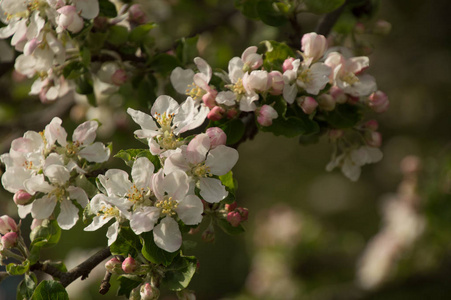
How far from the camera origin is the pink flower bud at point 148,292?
1.25 metres

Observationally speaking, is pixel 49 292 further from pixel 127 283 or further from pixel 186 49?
pixel 186 49

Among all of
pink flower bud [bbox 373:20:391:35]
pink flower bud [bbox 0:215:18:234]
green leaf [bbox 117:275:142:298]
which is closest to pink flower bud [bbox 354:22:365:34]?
pink flower bud [bbox 373:20:391:35]

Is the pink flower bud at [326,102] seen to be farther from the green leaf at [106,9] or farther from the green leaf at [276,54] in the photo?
the green leaf at [106,9]

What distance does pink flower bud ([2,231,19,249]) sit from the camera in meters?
1.36

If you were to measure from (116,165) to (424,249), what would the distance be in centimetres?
177

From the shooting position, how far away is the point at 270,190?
19.8 feet

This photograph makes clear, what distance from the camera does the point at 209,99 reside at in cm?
141

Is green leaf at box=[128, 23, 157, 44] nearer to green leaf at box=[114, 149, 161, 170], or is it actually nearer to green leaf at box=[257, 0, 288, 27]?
green leaf at box=[257, 0, 288, 27]

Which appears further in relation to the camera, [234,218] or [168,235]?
[234,218]

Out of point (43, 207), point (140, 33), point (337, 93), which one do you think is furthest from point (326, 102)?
point (43, 207)

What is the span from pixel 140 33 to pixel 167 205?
73 centimetres

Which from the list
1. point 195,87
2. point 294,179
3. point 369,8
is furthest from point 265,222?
point 294,179

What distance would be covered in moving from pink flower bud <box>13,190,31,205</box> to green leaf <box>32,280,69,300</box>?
0.21m

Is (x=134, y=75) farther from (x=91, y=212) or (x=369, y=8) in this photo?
(x=369, y=8)
